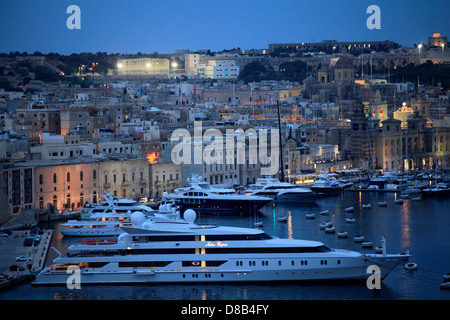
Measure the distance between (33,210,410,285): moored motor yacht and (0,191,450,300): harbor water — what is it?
0.42 feet

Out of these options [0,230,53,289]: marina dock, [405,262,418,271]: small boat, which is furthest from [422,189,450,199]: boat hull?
[405,262,418,271]: small boat

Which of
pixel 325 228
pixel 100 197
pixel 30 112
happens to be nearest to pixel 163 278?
pixel 325 228

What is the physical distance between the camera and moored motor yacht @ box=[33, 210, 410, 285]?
15445mm

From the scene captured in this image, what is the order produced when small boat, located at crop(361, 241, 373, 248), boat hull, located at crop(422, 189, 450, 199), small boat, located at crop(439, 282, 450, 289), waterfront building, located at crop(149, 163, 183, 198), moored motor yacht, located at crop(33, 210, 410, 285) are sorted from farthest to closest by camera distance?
boat hull, located at crop(422, 189, 450, 199) → waterfront building, located at crop(149, 163, 183, 198) → small boat, located at crop(361, 241, 373, 248) → moored motor yacht, located at crop(33, 210, 410, 285) → small boat, located at crop(439, 282, 450, 289)

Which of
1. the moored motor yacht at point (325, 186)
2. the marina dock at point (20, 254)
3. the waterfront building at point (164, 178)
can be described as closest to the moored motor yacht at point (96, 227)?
the marina dock at point (20, 254)

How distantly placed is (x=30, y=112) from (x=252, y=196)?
7580mm

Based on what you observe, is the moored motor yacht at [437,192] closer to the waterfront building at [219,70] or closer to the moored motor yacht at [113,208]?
the moored motor yacht at [113,208]

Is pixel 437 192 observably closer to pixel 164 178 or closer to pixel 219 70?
pixel 164 178

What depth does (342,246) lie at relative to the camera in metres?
17.8

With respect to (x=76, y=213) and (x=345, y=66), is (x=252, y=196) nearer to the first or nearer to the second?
(x=76, y=213)

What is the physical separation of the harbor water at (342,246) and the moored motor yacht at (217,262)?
129 mm

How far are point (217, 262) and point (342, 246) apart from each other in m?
2.92

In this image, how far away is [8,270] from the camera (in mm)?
15703

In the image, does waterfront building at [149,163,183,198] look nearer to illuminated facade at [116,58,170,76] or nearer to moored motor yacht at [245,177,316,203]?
moored motor yacht at [245,177,316,203]
